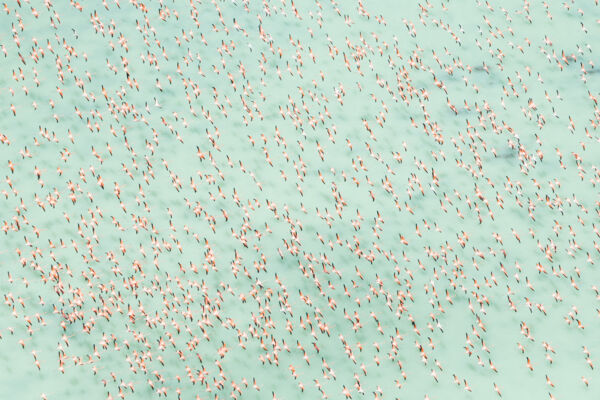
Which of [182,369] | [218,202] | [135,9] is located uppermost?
[135,9]

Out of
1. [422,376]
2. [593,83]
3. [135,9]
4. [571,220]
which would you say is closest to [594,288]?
[571,220]

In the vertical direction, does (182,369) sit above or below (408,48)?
below

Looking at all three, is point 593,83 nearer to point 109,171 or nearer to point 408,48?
point 408,48

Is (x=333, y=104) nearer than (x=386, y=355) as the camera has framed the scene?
No

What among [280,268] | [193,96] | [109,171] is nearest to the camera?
[280,268]

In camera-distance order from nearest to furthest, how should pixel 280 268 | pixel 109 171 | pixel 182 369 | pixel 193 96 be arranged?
pixel 182 369, pixel 280 268, pixel 109 171, pixel 193 96

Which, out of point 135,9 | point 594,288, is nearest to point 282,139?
point 135,9

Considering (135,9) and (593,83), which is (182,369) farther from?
(593,83)
